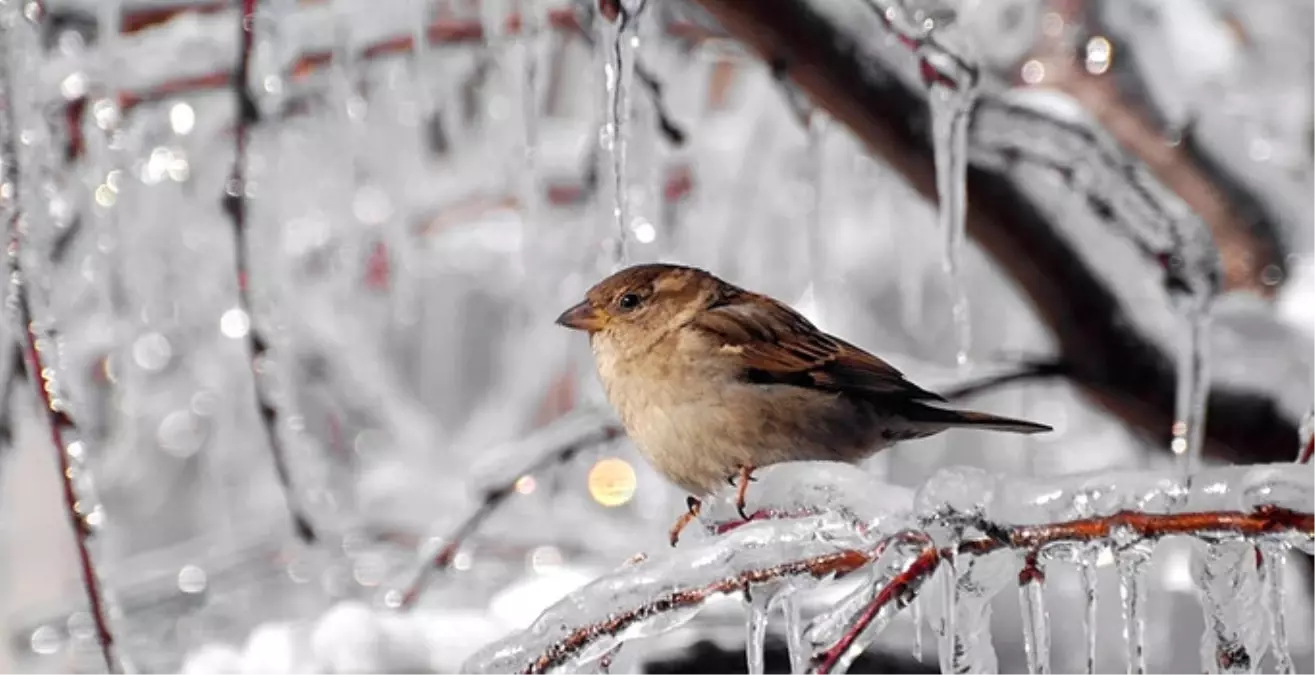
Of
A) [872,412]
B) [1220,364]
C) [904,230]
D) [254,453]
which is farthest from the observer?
[254,453]

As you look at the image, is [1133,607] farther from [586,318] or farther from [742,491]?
[586,318]

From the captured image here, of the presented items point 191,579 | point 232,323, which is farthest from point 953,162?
point 191,579

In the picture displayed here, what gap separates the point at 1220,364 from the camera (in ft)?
9.12

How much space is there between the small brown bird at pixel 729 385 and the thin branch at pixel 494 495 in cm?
70

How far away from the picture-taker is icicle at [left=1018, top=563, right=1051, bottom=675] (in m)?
1.21

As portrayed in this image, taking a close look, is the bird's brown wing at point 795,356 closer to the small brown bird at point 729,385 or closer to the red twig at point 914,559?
the small brown bird at point 729,385

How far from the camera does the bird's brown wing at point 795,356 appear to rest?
6.53ft

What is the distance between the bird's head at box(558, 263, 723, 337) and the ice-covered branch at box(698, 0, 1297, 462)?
1.51 ft

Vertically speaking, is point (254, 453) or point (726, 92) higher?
point (726, 92)

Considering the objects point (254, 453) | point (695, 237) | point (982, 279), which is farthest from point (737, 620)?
point (254, 453)

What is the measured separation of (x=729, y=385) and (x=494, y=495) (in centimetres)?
98

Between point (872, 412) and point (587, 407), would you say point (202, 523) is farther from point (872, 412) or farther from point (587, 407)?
point (872, 412)

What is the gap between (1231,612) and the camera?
1179 mm

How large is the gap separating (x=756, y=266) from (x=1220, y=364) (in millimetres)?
2000
